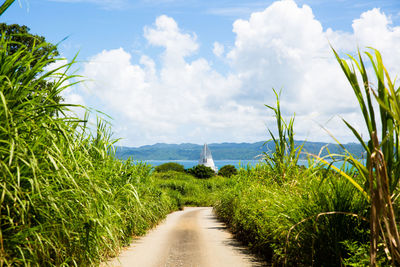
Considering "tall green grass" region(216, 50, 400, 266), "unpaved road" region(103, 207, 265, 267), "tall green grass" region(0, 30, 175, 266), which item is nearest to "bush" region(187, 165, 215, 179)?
"unpaved road" region(103, 207, 265, 267)

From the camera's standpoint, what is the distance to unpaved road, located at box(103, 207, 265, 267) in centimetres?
612

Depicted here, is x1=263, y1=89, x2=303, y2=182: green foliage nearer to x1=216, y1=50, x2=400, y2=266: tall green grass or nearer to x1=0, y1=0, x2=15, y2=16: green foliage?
x1=216, y1=50, x2=400, y2=266: tall green grass

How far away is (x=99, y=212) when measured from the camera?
160 inches

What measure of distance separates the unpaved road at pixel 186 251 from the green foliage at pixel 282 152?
2025mm

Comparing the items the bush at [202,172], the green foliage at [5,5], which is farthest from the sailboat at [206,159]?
the green foliage at [5,5]

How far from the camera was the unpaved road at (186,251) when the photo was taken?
241 inches

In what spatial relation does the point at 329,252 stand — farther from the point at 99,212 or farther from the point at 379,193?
the point at 99,212

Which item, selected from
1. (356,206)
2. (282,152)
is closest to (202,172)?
(282,152)

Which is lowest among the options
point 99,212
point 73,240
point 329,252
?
point 329,252

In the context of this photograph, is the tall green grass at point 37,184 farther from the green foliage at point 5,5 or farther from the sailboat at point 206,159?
the sailboat at point 206,159

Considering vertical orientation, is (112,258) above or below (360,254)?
below

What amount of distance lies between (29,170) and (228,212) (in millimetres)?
8914

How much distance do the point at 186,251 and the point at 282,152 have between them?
3.21 m

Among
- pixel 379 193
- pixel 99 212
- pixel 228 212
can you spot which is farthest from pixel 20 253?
pixel 228 212
